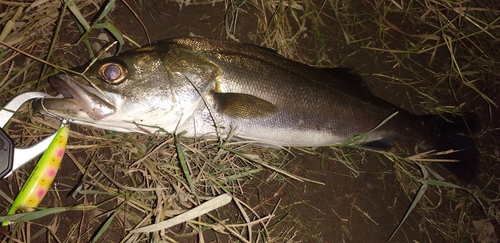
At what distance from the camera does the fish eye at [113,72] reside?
1995mm

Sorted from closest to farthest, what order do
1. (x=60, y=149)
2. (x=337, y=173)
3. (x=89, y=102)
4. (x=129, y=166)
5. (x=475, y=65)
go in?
1. (x=89, y=102)
2. (x=60, y=149)
3. (x=129, y=166)
4. (x=337, y=173)
5. (x=475, y=65)

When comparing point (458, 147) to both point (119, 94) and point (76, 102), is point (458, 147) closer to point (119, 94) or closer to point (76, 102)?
point (119, 94)

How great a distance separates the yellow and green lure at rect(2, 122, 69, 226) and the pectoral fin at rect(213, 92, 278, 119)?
3.09 ft

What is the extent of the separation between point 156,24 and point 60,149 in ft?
3.95

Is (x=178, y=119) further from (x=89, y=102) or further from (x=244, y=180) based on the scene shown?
(x=244, y=180)

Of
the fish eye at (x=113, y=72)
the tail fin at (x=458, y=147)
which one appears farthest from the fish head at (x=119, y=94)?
the tail fin at (x=458, y=147)

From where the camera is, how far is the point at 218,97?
219 centimetres

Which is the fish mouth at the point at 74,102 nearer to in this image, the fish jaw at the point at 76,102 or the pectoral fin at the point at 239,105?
the fish jaw at the point at 76,102

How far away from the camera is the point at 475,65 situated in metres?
3.70

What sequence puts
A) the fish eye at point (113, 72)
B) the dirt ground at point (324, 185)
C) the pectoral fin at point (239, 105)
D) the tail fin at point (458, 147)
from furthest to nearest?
1. the tail fin at point (458, 147)
2. the dirt ground at point (324, 185)
3. the pectoral fin at point (239, 105)
4. the fish eye at point (113, 72)

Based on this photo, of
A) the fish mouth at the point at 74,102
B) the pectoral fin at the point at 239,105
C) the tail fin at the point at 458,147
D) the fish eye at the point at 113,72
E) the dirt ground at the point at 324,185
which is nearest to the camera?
the fish mouth at the point at 74,102

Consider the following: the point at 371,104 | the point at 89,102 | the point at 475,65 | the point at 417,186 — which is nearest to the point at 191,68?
the point at 89,102

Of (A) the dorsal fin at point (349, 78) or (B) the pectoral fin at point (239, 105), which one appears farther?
(A) the dorsal fin at point (349, 78)

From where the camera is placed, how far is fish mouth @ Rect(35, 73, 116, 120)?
6.18ft
